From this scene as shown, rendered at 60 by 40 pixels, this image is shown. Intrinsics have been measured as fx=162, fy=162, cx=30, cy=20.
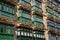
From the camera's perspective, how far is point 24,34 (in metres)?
28.6

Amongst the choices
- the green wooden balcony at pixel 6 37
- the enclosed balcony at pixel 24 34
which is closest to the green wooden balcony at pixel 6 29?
the green wooden balcony at pixel 6 37

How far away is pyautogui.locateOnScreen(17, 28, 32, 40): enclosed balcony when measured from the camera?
→ 1084 inches

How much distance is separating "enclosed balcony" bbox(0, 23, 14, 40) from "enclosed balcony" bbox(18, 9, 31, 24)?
304 cm

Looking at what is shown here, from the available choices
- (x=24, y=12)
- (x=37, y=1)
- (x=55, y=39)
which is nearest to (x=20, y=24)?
(x=24, y=12)

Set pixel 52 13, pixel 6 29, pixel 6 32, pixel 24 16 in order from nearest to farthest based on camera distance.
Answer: pixel 6 32 → pixel 6 29 → pixel 24 16 → pixel 52 13

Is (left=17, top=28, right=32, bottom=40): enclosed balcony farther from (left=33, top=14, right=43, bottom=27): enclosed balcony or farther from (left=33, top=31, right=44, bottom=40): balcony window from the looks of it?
(left=33, top=14, right=43, bottom=27): enclosed balcony

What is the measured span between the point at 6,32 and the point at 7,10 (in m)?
3.62

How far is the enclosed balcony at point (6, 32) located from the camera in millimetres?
24553

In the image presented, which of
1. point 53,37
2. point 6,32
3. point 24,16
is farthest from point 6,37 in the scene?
point 53,37

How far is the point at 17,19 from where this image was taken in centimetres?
2855

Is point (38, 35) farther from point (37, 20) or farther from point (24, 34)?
point (24, 34)

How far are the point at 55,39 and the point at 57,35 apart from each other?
4.66 ft

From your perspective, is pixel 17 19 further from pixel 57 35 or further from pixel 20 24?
pixel 57 35

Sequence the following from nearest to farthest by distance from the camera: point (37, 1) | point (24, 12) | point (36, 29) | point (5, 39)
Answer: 1. point (5, 39)
2. point (24, 12)
3. point (36, 29)
4. point (37, 1)
